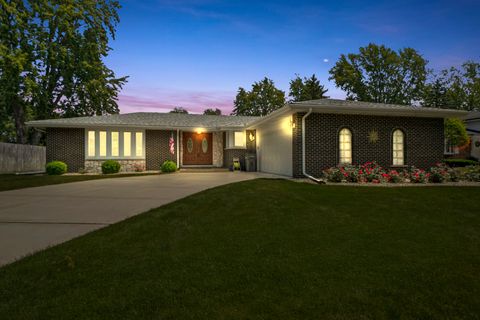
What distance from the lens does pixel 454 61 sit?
139 feet

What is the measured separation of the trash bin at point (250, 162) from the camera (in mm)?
16469

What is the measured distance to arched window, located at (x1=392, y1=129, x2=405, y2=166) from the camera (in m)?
12.3

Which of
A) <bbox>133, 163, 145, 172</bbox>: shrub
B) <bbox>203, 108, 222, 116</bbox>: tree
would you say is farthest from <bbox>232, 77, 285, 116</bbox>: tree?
<bbox>133, 163, 145, 172</bbox>: shrub

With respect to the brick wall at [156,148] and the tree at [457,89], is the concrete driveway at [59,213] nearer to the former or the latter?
the brick wall at [156,148]

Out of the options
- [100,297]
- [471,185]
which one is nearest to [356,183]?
[471,185]

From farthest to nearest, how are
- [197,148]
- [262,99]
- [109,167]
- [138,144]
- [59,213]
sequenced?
[262,99]
[197,148]
[138,144]
[109,167]
[59,213]

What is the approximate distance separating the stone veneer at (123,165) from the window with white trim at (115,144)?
252mm

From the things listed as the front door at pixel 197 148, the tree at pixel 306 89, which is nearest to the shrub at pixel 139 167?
the front door at pixel 197 148

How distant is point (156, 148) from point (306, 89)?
104 feet

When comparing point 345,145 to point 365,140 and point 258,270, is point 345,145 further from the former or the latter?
point 258,270

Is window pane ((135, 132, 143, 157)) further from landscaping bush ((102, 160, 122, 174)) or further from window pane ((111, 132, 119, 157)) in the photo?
landscaping bush ((102, 160, 122, 174))

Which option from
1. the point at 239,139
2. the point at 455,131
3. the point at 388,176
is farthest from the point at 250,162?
the point at 455,131

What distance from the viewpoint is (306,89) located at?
42.2m

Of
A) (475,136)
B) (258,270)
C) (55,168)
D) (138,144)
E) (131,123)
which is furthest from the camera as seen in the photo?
(475,136)
